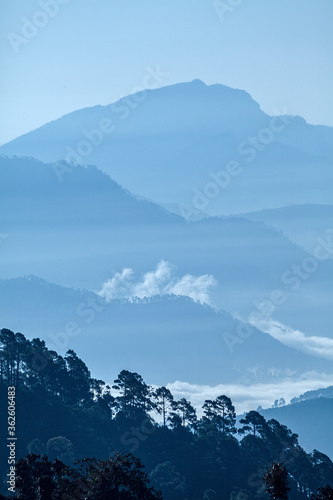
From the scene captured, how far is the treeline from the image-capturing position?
14375 cm

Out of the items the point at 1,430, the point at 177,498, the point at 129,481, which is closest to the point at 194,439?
the point at 177,498

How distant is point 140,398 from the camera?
158 m

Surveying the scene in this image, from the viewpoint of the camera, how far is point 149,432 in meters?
155

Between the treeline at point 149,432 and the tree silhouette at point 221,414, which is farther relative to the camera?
the tree silhouette at point 221,414

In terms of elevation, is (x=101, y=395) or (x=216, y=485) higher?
(x=101, y=395)

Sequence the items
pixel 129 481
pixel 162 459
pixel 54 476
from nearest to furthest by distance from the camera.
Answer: pixel 129 481, pixel 54 476, pixel 162 459

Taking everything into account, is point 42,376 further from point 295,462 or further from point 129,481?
point 129,481

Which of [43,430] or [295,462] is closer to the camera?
[43,430]

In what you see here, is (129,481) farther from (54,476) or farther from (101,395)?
(101,395)

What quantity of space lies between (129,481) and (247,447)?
78.1m

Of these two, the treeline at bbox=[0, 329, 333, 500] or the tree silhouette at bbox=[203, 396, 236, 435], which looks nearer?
the treeline at bbox=[0, 329, 333, 500]

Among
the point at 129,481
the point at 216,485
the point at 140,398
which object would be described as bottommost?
the point at 129,481

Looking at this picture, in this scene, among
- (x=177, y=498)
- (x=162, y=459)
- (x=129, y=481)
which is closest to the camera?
(x=129, y=481)

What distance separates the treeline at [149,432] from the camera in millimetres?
143750
